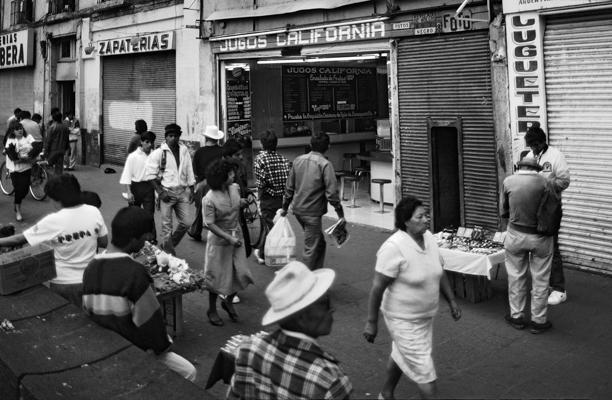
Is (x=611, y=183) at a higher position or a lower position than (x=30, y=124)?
lower

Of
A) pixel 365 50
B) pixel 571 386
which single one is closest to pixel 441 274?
pixel 571 386

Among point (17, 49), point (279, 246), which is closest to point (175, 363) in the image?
point (279, 246)

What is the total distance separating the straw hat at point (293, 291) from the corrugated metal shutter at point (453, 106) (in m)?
7.04

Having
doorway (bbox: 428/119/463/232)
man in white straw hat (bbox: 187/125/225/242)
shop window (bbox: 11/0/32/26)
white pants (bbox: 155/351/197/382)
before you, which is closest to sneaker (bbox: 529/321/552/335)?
white pants (bbox: 155/351/197/382)

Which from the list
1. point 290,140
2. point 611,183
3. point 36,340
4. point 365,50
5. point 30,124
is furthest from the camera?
point 290,140

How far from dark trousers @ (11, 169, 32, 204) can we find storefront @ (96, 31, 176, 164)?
563 centimetres

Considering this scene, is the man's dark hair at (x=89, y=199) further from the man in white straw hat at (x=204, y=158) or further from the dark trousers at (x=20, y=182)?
the dark trousers at (x=20, y=182)

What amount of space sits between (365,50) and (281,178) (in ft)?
12.9

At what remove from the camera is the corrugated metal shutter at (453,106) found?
9211 mm

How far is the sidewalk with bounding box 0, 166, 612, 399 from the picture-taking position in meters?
4.80

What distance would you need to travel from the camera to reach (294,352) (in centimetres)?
259

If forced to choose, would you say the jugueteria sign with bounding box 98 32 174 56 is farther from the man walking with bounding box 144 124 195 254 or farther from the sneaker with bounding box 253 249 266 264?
the sneaker with bounding box 253 249 266 264

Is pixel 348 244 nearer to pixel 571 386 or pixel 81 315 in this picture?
pixel 571 386

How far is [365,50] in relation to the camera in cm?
1087
